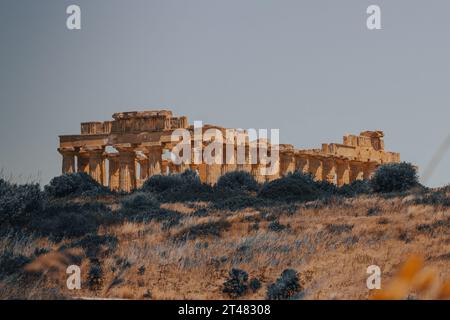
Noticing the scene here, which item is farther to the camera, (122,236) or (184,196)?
(184,196)

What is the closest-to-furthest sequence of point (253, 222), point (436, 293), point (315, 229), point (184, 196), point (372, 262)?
point (436, 293), point (372, 262), point (315, 229), point (253, 222), point (184, 196)

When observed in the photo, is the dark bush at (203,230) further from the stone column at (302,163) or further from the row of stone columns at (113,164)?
the stone column at (302,163)

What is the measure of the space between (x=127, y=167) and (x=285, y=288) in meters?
33.0

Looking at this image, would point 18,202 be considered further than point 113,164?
No

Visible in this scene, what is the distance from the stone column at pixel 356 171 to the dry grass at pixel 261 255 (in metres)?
41.3

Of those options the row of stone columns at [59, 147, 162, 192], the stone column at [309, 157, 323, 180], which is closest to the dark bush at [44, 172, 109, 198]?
the row of stone columns at [59, 147, 162, 192]

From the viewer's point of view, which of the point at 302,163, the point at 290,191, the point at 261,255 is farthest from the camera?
the point at 302,163

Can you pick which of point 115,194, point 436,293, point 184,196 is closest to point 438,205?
point 184,196

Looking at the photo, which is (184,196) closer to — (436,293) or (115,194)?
(115,194)

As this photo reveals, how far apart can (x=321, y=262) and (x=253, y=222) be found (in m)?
6.46

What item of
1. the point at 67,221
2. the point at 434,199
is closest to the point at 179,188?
the point at 67,221

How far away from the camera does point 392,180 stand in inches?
1339

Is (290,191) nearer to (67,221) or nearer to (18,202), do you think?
(67,221)
